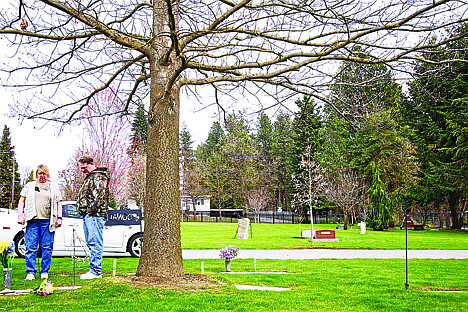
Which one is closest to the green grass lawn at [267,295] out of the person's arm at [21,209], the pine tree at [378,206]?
the person's arm at [21,209]

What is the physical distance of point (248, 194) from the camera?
180ft

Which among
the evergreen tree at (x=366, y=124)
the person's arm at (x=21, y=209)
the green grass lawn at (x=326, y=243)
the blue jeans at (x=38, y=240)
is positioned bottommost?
the green grass lawn at (x=326, y=243)

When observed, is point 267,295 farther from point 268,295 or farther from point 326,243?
point 326,243

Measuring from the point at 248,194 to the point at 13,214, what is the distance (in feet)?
146

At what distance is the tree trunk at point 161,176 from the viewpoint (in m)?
6.33

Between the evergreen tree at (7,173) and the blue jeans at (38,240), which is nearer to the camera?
the blue jeans at (38,240)

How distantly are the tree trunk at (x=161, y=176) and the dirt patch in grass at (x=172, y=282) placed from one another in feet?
0.37

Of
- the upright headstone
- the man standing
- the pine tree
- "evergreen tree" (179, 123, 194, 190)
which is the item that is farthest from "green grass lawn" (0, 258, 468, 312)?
"evergreen tree" (179, 123, 194, 190)

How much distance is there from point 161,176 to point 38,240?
7.65 feet

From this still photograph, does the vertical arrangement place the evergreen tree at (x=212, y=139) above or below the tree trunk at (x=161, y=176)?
above

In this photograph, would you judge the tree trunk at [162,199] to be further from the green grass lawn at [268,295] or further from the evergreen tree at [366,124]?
the evergreen tree at [366,124]

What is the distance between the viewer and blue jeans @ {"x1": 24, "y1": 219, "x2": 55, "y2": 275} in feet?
22.1

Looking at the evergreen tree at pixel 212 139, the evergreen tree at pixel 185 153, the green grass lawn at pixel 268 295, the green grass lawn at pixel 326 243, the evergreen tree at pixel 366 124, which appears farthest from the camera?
the evergreen tree at pixel 212 139

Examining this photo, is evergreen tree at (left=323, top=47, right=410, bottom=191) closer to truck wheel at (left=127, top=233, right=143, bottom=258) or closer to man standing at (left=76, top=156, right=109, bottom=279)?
man standing at (left=76, top=156, right=109, bottom=279)
